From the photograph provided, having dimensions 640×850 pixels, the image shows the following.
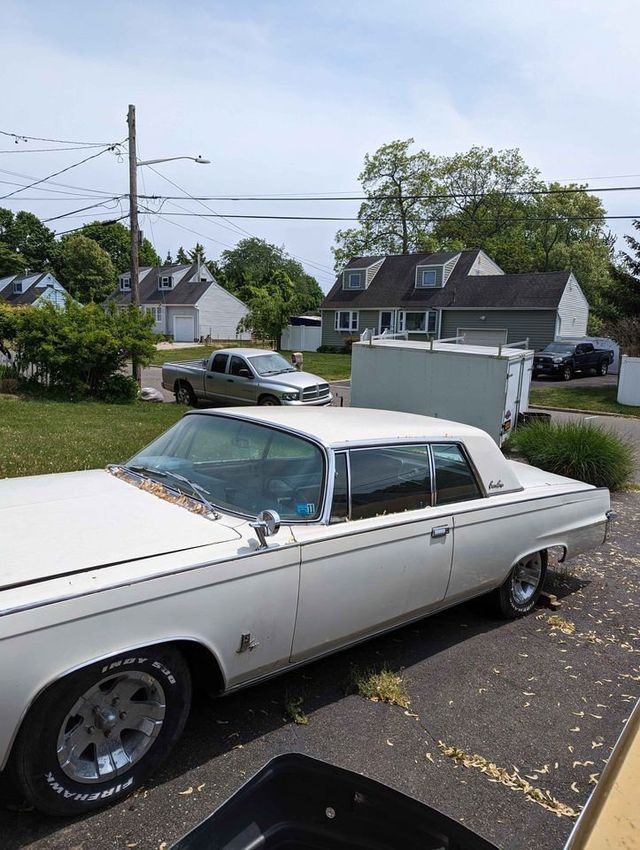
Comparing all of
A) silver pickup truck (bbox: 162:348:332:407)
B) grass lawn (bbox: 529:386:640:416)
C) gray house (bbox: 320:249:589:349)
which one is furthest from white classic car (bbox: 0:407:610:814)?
gray house (bbox: 320:249:589:349)

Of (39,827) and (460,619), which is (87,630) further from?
(460,619)

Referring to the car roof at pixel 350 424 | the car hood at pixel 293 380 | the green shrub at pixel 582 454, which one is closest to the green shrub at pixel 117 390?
the car hood at pixel 293 380

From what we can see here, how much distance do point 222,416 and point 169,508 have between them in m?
0.96

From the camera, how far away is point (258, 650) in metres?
2.90

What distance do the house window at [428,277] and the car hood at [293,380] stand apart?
24265 mm

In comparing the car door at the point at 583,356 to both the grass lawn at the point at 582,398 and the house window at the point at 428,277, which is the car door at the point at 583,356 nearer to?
the grass lawn at the point at 582,398

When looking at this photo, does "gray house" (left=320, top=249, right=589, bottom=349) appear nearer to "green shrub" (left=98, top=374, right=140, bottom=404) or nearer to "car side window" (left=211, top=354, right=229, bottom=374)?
"car side window" (left=211, top=354, right=229, bottom=374)

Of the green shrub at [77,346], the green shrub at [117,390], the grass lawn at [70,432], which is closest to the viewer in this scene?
the grass lawn at [70,432]

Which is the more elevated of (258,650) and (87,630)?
(87,630)

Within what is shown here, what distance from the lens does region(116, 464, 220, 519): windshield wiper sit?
10.7ft

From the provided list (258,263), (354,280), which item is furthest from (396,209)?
(258,263)

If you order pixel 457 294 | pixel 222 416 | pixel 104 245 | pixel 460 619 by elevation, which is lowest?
pixel 460 619

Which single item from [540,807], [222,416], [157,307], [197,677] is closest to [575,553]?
[540,807]

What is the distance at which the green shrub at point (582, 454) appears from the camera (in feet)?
30.6
